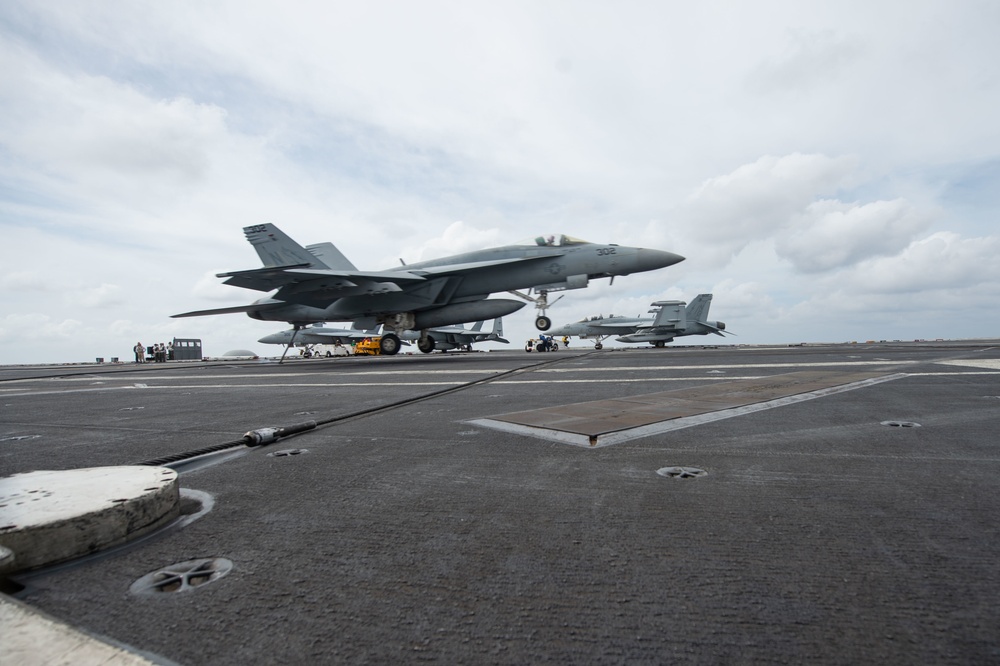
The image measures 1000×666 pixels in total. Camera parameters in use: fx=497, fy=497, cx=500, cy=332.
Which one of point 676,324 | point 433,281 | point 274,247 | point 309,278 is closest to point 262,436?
point 309,278

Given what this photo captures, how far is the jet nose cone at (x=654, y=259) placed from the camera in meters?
15.0

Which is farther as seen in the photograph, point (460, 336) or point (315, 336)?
point (315, 336)

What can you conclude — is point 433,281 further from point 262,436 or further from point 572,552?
point 572,552

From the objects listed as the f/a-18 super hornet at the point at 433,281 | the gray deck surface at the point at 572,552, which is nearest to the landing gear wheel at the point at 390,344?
the f/a-18 super hornet at the point at 433,281

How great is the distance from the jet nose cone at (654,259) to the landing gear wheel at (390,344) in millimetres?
9018

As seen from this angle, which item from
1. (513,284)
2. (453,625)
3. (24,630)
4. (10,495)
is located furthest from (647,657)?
(513,284)

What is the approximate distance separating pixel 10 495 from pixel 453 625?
1582 millimetres

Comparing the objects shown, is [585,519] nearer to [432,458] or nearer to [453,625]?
[453,625]

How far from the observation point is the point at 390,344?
1823 centimetres

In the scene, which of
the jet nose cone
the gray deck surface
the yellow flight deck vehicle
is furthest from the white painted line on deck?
the yellow flight deck vehicle

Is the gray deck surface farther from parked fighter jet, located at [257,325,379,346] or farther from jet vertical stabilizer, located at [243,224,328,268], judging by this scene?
parked fighter jet, located at [257,325,379,346]

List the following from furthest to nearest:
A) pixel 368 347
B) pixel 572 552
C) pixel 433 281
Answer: pixel 368 347, pixel 433 281, pixel 572 552

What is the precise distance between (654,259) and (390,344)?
963cm

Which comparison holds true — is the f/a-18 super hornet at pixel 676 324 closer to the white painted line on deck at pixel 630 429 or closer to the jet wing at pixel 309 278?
the jet wing at pixel 309 278
